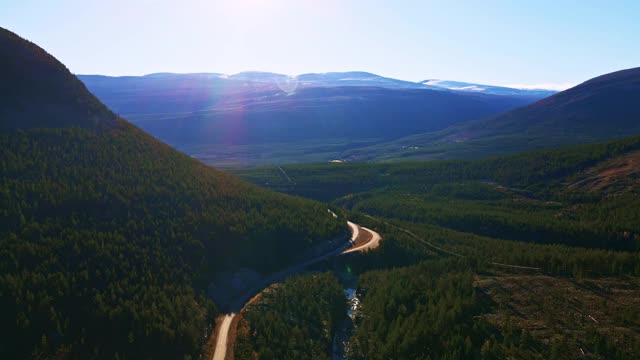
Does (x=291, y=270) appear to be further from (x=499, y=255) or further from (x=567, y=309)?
(x=567, y=309)

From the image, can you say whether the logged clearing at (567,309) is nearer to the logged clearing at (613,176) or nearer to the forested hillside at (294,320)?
the forested hillside at (294,320)

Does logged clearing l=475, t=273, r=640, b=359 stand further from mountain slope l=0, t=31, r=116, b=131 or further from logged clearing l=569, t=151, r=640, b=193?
mountain slope l=0, t=31, r=116, b=131

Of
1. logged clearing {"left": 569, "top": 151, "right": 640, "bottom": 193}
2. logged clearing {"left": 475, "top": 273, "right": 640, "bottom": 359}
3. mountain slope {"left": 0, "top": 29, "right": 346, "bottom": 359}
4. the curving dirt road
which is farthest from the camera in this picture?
logged clearing {"left": 569, "top": 151, "right": 640, "bottom": 193}

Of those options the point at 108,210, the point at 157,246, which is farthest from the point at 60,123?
the point at 157,246

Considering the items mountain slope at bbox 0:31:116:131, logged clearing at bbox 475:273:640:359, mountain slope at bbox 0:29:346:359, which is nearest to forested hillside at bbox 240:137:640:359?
logged clearing at bbox 475:273:640:359

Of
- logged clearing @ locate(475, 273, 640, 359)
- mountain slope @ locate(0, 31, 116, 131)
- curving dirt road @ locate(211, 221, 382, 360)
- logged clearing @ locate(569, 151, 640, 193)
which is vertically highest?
mountain slope @ locate(0, 31, 116, 131)
